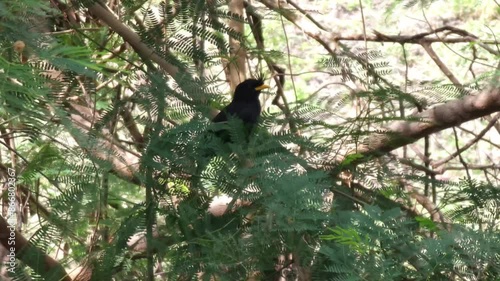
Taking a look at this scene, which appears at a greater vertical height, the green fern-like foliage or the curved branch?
the curved branch

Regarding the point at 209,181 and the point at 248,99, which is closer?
the point at 209,181

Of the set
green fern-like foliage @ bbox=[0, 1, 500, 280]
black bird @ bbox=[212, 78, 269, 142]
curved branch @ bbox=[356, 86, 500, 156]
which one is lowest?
green fern-like foliage @ bbox=[0, 1, 500, 280]

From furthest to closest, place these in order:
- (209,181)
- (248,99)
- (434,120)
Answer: (248,99) → (434,120) → (209,181)

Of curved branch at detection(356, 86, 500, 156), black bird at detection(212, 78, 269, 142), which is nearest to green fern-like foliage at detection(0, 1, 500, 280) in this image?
curved branch at detection(356, 86, 500, 156)

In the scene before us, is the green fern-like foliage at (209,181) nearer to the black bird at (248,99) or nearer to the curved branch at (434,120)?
the curved branch at (434,120)

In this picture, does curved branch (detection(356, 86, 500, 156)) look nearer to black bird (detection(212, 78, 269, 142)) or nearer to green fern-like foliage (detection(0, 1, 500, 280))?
green fern-like foliage (detection(0, 1, 500, 280))

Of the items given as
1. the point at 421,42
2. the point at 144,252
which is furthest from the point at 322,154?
the point at 421,42

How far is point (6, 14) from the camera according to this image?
2.37m

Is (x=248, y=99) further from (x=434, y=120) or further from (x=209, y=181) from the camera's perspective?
(x=209, y=181)

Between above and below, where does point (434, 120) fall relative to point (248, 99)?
below

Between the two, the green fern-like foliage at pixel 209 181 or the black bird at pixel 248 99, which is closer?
the green fern-like foliage at pixel 209 181

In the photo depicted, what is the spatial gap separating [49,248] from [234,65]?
1988mm

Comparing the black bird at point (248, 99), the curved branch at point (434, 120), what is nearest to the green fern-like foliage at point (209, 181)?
the curved branch at point (434, 120)

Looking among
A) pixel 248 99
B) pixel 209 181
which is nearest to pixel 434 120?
pixel 248 99
